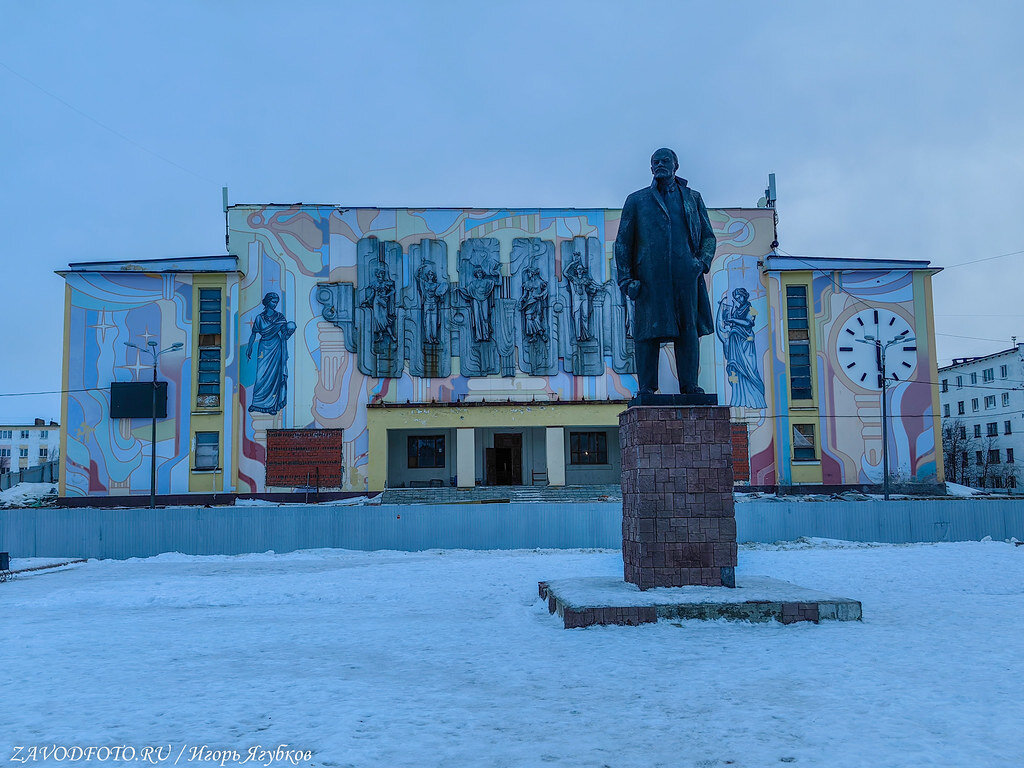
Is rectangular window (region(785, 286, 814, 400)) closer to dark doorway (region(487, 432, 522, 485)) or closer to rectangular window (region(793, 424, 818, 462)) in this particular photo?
rectangular window (region(793, 424, 818, 462))

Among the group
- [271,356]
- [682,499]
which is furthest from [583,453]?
[682,499]

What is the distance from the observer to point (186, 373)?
32.5 metres

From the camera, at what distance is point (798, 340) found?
33.4m

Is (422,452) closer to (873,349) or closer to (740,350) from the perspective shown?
(740,350)

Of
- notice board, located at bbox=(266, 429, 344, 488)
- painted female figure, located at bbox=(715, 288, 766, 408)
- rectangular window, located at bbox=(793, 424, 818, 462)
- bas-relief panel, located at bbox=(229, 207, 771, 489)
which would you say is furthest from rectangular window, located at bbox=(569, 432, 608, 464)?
notice board, located at bbox=(266, 429, 344, 488)

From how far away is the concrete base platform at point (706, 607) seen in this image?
7.51 m

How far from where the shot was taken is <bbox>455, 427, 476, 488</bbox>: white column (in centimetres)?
3294

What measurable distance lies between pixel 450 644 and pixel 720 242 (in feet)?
97.8

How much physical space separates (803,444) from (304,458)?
65.2 feet

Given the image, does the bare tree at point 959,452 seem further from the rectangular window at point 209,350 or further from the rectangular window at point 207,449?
the rectangular window at point 209,350

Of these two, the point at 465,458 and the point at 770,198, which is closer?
the point at 465,458

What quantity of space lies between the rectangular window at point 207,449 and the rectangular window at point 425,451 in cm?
797

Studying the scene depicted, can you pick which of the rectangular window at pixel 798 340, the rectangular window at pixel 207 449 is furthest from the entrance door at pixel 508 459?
the rectangular window at pixel 798 340

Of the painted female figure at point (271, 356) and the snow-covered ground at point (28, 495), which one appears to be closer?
the painted female figure at point (271, 356)
